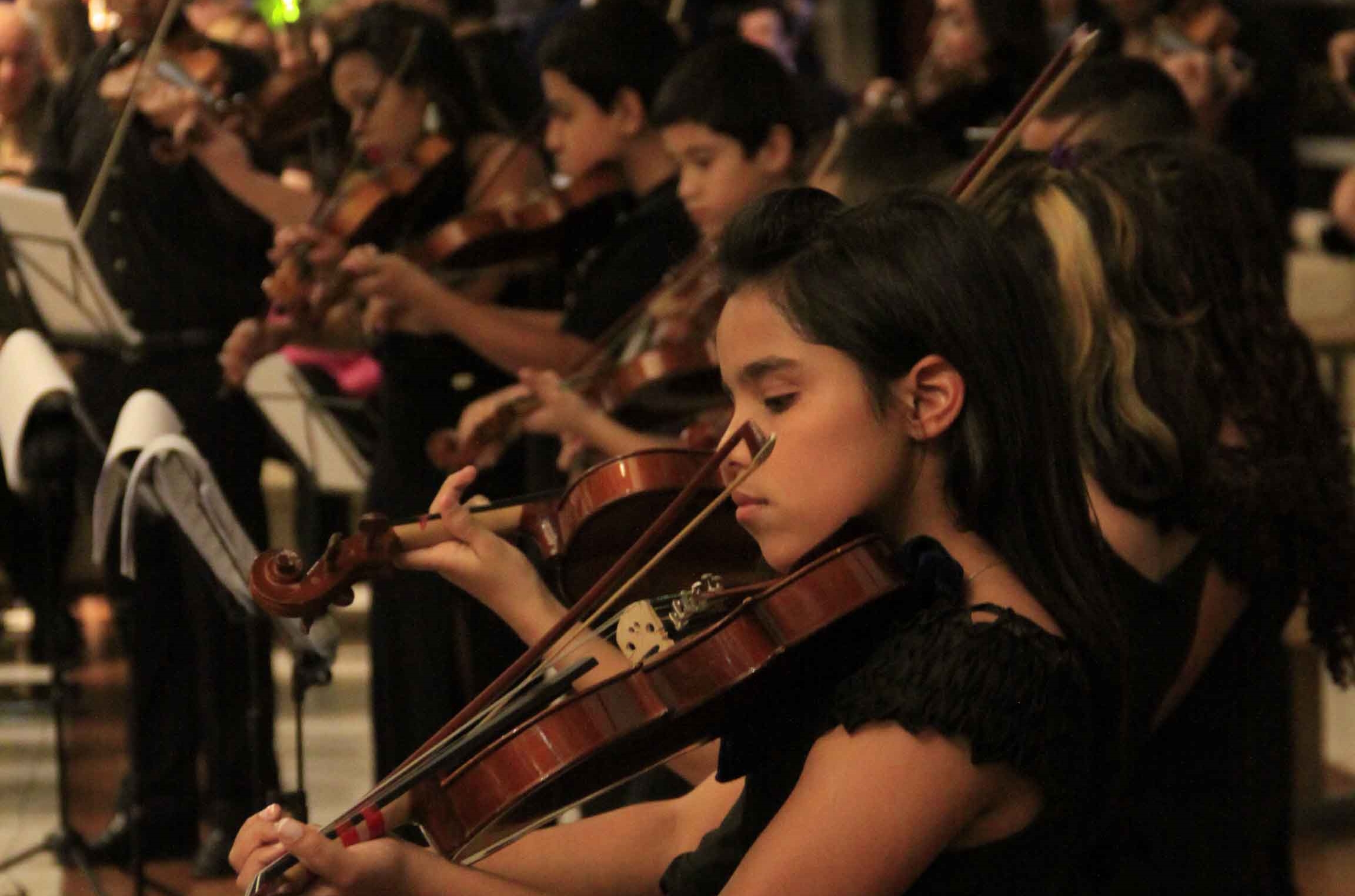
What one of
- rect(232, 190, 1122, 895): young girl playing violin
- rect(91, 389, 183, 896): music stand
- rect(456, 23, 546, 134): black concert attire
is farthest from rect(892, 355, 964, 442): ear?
rect(456, 23, 546, 134): black concert attire

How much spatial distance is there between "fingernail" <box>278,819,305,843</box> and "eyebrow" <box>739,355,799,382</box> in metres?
0.46

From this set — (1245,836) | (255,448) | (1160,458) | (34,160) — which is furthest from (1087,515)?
(34,160)

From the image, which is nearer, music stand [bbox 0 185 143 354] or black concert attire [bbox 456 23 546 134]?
music stand [bbox 0 185 143 354]

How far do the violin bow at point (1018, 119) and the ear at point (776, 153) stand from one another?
870 mm

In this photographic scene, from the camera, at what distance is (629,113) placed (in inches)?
127

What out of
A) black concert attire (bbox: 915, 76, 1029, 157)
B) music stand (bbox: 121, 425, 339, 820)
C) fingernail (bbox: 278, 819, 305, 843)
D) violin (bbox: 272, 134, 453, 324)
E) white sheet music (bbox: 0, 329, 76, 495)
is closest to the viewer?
fingernail (bbox: 278, 819, 305, 843)

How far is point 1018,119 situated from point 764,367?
0.77 meters

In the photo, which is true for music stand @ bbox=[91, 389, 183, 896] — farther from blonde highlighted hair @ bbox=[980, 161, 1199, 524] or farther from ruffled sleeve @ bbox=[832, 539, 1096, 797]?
ruffled sleeve @ bbox=[832, 539, 1096, 797]

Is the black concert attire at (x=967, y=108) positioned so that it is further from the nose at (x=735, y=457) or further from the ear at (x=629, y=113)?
the nose at (x=735, y=457)

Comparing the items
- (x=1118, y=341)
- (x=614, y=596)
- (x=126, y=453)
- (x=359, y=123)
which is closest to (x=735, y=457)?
(x=614, y=596)

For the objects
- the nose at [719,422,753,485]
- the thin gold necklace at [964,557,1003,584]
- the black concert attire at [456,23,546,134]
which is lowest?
the black concert attire at [456,23,546,134]

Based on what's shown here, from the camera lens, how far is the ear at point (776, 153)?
3002 mm

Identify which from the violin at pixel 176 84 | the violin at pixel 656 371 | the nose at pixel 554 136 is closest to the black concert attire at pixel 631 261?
the violin at pixel 656 371

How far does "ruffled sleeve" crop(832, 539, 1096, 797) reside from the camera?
1370mm
